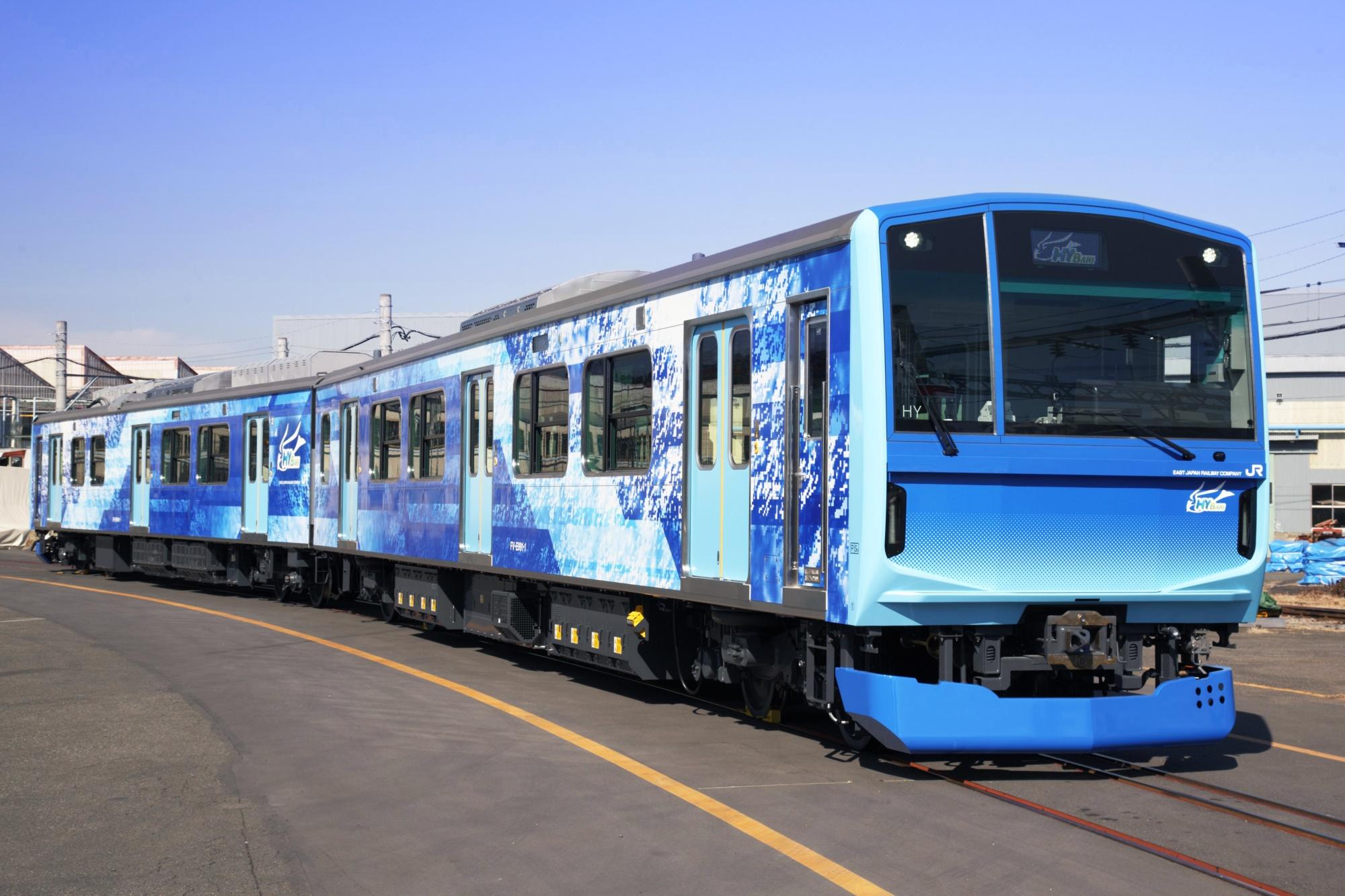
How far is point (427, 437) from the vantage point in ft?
49.5

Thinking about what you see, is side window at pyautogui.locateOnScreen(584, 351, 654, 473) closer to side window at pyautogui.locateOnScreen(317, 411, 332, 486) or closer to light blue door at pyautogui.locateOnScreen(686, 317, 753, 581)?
light blue door at pyautogui.locateOnScreen(686, 317, 753, 581)

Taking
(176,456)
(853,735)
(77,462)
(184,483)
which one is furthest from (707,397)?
(77,462)

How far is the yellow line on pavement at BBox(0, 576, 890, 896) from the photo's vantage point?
19.1 feet

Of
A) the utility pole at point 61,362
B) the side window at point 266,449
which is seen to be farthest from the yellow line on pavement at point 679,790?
the utility pole at point 61,362

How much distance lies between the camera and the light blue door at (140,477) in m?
25.4

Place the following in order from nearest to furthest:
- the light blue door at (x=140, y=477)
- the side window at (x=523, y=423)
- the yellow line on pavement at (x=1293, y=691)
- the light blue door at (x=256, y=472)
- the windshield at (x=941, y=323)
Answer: the windshield at (x=941, y=323)
the yellow line on pavement at (x=1293, y=691)
the side window at (x=523, y=423)
the light blue door at (x=256, y=472)
the light blue door at (x=140, y=477)

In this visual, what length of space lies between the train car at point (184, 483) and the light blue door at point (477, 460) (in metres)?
6.18

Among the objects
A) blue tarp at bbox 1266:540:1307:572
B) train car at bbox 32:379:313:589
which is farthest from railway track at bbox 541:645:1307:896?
blue tarp at bbox 1266:540:1307:572

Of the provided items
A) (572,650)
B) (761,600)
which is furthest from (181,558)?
(761,600)

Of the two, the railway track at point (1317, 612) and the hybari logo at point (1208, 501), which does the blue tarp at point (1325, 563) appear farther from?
the hybari logo at point (1208, 501)

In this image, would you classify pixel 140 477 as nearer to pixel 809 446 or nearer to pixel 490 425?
pixel 490 425

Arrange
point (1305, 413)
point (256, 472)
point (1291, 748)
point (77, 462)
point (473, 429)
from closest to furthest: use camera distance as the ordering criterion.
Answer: point (1291, 748)
point (473, 429)
point (256, 472)
point (77, 462)
point (1305, 413)

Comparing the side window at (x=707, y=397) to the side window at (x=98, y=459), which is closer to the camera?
the side window at (x=707, y=397)

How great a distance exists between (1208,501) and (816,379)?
2457mm
